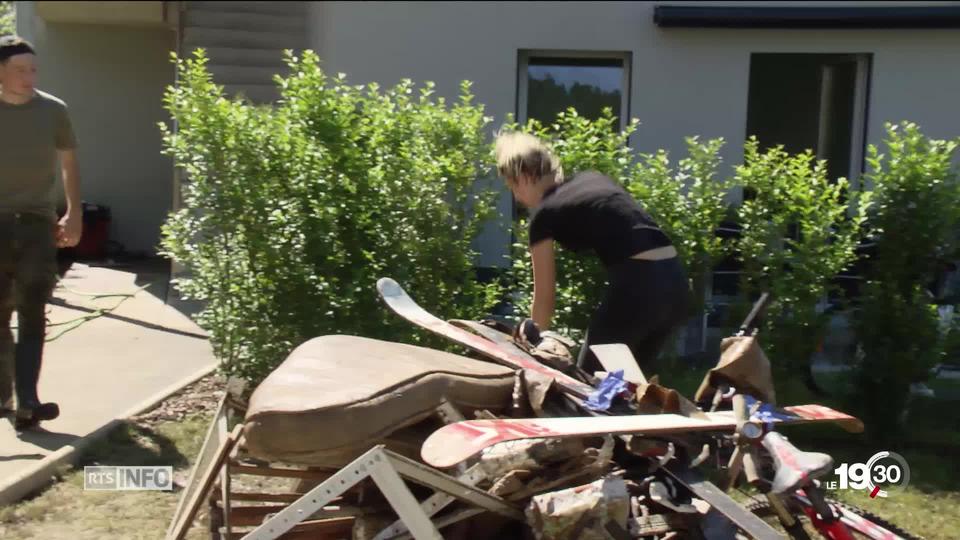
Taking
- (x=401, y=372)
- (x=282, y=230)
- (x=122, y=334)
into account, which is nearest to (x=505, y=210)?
(x=282, y=230)

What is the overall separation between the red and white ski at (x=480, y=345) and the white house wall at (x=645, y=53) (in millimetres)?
4418

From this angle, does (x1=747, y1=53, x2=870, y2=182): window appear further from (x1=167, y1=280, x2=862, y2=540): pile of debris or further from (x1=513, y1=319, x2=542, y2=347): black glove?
(x1=167, y1=280, x2=862, y2=540): pile of debris

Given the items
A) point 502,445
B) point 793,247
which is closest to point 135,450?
point 502,445

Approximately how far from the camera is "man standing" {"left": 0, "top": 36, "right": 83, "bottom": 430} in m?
5.05

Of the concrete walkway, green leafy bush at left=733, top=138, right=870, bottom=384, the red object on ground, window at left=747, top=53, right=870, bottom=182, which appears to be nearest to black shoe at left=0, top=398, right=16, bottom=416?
the concrete walkway

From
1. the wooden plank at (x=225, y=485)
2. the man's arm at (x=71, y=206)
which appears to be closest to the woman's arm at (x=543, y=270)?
the wooden plank at (x=225, y=485)

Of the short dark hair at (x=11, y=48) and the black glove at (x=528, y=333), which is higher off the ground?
the short dark hair at (x=11, y=48)

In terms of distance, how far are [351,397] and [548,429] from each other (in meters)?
0.62

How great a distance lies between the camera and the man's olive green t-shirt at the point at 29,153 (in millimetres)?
5070

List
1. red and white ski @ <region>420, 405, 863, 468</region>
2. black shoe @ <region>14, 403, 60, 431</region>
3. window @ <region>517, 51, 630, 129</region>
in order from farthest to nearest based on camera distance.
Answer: window @ <region>517, 51, 630, 129</region> → black shoe @ <region>14, 403, 60, 431</region> → red and white ski @ <region>420, 405, 863, 468</region>

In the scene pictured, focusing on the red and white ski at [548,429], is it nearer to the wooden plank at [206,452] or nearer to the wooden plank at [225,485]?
the wooden plank at [225,485]

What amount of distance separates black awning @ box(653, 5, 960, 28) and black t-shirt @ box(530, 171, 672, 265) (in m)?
4.40

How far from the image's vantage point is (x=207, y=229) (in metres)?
5.54

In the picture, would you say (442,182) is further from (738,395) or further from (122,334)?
(122,334)
